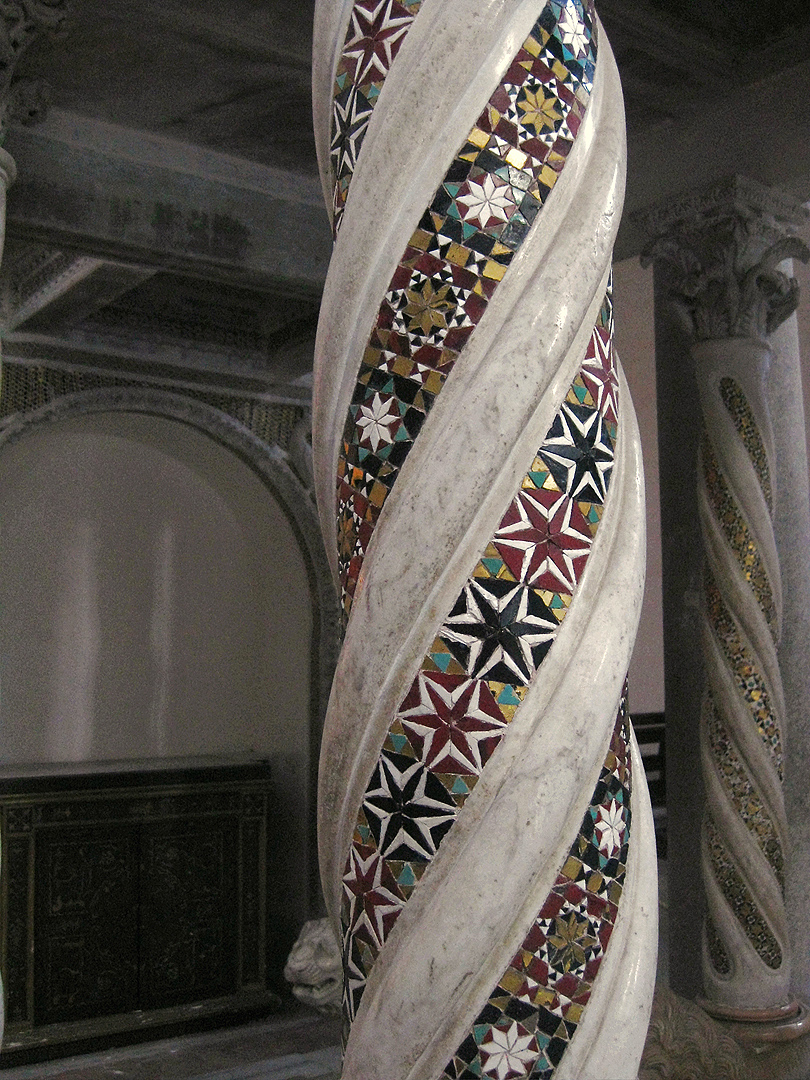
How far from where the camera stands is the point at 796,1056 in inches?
155

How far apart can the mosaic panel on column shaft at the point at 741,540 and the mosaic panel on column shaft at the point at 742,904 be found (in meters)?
0.86

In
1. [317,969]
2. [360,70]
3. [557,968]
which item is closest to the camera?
[557,968]

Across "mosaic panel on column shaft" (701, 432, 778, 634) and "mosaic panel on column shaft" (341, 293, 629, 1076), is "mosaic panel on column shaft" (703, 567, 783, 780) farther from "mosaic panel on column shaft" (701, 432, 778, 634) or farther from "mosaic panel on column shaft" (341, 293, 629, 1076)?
"mosaic panel on column shaft" (341, 293, 629, 1076)

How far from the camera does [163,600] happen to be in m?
7.14

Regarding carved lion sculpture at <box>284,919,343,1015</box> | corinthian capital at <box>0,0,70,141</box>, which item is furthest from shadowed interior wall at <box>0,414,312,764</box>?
corinthian capital at <box>0,0,70,141</box>

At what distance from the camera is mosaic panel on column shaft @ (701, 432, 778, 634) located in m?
4.22

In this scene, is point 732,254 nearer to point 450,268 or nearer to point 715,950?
point 715,950

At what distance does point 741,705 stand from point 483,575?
3.38 m

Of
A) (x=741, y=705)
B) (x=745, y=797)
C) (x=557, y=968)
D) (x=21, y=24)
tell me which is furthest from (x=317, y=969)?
(x=557, y=968)

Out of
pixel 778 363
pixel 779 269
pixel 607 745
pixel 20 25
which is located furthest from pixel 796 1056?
pixel 20 25

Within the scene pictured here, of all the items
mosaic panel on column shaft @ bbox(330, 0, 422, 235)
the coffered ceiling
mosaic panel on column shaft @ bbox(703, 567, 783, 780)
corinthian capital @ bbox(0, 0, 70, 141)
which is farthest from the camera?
mosaic panel on column shaft @ bbox(703, 567, 783, 780)

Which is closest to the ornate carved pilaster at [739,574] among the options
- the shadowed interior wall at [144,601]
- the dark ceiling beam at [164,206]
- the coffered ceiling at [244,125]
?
the coffered ceiling at [244,125]

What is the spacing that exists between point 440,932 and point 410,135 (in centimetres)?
76

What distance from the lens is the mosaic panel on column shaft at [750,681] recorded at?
13.6ft
